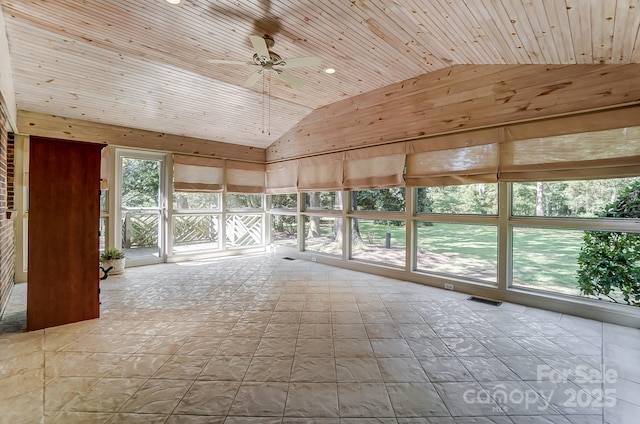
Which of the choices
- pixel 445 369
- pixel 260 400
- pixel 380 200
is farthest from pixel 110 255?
pixel 445 369

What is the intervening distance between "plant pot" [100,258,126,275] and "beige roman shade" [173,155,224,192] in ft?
5.61

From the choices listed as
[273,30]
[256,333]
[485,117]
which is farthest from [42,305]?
[485,117]

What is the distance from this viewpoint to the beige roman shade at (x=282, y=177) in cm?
649

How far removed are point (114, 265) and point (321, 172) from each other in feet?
13.4

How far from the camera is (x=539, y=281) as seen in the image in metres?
3.65

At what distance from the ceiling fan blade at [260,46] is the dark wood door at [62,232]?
6.63ft

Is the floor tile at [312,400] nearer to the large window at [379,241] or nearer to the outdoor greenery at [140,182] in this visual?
the large window at [379,241]

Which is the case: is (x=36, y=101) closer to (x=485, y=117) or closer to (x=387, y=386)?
(x=387, y=386)

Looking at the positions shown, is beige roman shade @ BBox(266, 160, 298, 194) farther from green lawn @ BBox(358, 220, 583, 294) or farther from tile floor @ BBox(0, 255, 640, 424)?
tile floor @ BBox(0, 255, 640, 424)

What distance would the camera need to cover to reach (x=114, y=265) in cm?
491

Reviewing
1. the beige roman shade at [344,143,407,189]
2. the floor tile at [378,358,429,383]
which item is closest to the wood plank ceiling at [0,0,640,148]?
the beige roman shade at [344,143,407,189]

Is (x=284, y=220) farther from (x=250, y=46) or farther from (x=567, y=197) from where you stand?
(x=567, y=197)

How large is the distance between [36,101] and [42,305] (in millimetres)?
3252

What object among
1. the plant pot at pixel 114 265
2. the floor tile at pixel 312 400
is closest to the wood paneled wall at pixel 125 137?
the plant pot at pixel 114 265
